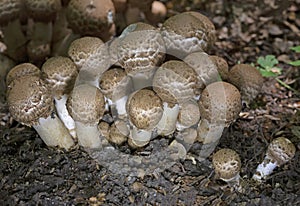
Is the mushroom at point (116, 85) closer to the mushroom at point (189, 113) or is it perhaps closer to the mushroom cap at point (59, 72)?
the mushroom cap at point (59, 72)

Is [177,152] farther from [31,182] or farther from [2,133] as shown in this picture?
[2,133]

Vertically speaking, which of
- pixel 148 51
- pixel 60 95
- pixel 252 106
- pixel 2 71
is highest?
pixel 148 51

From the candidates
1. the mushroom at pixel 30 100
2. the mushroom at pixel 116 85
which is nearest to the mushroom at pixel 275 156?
the mushroom at pixel 116 85

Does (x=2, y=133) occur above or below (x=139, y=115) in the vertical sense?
below

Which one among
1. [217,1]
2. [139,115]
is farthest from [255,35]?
[139,115]

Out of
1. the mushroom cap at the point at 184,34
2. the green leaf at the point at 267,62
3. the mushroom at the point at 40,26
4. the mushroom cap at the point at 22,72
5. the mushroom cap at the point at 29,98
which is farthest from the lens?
the green leaf at the point at 267,62

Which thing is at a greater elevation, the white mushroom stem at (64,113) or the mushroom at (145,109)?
the mushroom at (145,109)
